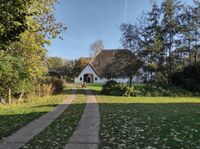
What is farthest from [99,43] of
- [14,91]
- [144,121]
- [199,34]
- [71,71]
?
[144,121]

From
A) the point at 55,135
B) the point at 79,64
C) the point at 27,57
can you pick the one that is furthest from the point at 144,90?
the point at 79,64

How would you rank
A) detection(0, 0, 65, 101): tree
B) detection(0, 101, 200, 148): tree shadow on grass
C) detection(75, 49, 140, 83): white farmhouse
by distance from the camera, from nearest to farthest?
1. detection(0, 101, 200, 148): tree shadow on grass
2. detection(0, 0, 65, 101): tree
3. detection(75, 49, 140, 83): white farmhouse

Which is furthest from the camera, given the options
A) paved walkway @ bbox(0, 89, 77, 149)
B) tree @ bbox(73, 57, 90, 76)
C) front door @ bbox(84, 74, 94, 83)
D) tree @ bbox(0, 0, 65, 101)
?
tree @ bbox(73, 57, 90, 76)

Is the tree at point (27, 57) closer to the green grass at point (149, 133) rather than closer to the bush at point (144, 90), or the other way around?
the green grass at point (149, 133)

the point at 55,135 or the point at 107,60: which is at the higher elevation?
the point at 107,60

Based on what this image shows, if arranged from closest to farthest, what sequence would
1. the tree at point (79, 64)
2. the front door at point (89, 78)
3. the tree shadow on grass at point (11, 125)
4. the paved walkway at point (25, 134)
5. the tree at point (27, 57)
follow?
the paved walkway at point (25, 134)
the tree shadow on grass at point (11, 125)
the tree at point (27, 57)
the front door at point (89, 78)
the tree at point (79, 64)

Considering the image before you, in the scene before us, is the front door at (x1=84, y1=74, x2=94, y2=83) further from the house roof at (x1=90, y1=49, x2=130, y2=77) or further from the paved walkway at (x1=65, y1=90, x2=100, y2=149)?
the paved walkway at (x1=65, y1=90, x2=100, y2=149)

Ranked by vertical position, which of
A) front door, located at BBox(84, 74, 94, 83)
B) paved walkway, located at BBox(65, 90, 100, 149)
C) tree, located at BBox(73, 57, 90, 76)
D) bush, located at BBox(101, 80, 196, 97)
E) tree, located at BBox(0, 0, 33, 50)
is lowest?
paved walkway, located at BBox(65, 90, 100, 149)

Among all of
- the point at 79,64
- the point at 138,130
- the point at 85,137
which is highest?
the point at 79,64

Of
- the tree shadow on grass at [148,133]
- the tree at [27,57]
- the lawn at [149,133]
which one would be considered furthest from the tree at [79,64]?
the lawn at [149,133]

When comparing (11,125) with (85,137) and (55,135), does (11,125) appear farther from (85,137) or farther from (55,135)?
(85,137)

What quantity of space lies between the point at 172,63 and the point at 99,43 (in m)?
58.9

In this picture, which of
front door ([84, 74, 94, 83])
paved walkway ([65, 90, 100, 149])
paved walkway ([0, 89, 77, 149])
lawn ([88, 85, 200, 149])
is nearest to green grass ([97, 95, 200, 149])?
lawn ([88, 85, 200, 149])

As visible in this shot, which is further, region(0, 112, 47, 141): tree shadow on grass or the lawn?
region(0, 112, 47, 141): tree shadow on grass
